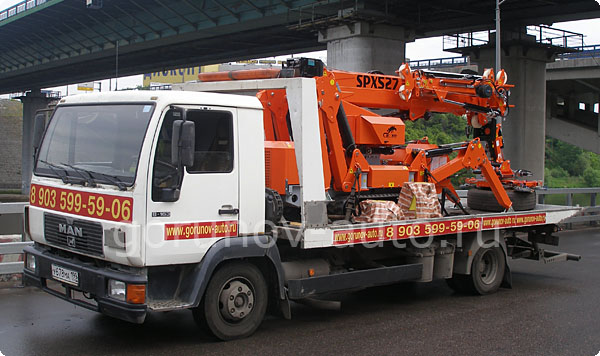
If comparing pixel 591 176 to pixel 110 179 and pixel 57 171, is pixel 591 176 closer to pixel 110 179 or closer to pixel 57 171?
pixel 57 171

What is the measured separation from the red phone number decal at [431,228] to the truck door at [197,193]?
137 cm

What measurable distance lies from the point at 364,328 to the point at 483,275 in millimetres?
2862

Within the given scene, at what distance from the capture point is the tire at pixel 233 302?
605 centimetres

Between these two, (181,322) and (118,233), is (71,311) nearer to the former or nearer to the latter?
(181,322)

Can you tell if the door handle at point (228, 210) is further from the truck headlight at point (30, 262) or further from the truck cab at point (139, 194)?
the truck headlight at point (30, 262)

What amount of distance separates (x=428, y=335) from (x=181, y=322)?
8.79ft

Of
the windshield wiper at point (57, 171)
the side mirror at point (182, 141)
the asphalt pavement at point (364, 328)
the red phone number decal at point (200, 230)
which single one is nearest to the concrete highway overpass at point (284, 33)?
the windshield wiper at point (57, 171)

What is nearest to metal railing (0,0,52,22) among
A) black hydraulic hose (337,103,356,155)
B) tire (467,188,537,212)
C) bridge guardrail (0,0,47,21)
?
bridge guardrail (0,0,47,21)

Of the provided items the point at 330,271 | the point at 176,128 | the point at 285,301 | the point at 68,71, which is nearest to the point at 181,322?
the point at 285,301

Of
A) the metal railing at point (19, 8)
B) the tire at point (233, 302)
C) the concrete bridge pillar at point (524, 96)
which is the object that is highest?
the metal railing at point (19, 8)

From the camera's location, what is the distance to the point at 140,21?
31.0 meters

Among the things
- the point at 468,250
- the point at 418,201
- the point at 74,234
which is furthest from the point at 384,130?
the point at 74,234

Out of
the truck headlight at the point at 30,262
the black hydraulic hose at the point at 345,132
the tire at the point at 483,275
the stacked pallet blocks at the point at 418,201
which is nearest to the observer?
the truck headlight at the point at 30,262

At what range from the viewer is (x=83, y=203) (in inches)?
236
